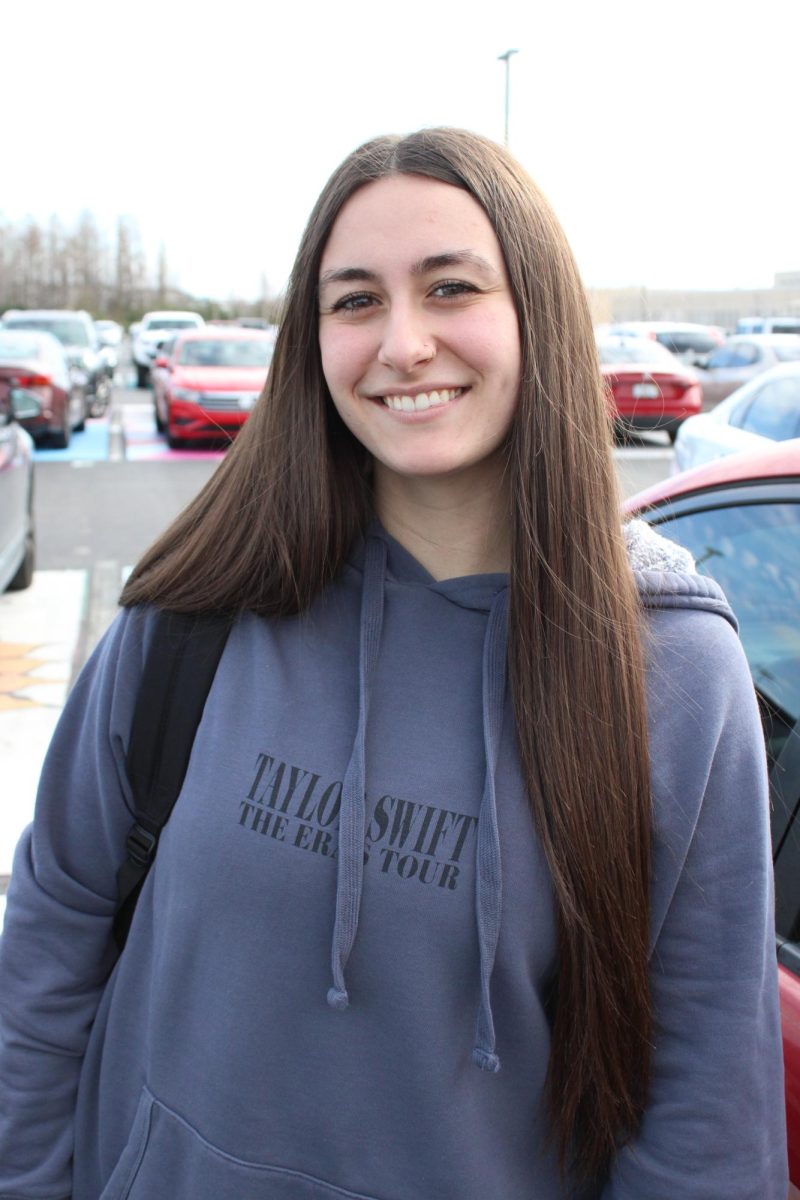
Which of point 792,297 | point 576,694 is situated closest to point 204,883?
point 576,694

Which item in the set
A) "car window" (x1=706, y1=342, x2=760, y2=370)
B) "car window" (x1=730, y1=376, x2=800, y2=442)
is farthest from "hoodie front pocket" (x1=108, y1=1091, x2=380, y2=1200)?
"car window" (x1=706, y1=342, x2=760, y2=370)

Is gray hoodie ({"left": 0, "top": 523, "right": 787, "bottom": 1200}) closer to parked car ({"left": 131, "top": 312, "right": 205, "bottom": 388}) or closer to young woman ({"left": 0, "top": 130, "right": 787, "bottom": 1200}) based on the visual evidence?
young woman ({"left": 0, "top": 130, "right": 787, "bottom": 1200})

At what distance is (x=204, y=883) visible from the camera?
1359mm

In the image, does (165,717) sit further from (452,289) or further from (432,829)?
(452,289)

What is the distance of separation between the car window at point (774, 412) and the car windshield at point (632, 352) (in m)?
11.1

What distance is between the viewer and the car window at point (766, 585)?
185 centimetres

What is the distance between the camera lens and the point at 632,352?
1752cm

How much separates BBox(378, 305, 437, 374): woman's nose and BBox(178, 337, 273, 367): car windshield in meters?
15.6

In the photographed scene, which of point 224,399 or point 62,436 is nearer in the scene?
point 224,399

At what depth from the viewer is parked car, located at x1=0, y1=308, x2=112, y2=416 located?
Answer: 765 inches

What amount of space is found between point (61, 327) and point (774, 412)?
1861cm

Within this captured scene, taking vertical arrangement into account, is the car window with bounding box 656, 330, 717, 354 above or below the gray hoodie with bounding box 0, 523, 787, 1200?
above

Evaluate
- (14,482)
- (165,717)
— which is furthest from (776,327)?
(165,717)

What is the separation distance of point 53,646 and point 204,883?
18.6 ft
